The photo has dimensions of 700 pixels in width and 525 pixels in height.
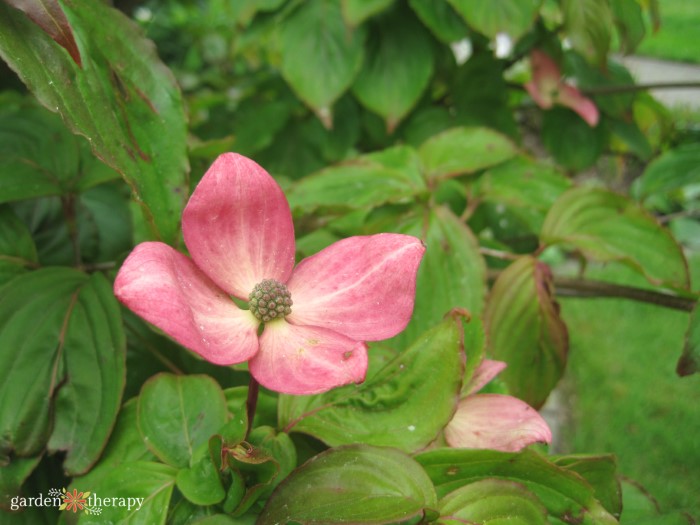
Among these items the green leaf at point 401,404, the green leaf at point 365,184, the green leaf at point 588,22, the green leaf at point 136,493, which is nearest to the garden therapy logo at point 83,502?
the green leaf at point 136,493

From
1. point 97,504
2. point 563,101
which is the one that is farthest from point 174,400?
point 563,101

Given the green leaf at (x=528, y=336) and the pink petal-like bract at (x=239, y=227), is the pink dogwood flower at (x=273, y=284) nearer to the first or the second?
the pink petal-like bract at (x=239, y=227)

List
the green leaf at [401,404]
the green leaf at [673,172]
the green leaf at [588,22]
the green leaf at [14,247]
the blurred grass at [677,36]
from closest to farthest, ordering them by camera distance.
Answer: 1. the green leaf at [401,404]
2. the green leaf at [14,247]
3. the green leaf at [588,22]
4. the green leaf at [673,172]
5. the blurred grass at [677,36]

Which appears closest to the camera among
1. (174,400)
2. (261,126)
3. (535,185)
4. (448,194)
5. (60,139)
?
(174,400)

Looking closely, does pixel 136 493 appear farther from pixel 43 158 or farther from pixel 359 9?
pixel 359 9

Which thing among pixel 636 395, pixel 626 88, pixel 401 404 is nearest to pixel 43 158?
pixel 401 404

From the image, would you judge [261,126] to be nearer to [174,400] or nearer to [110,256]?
[110,256]

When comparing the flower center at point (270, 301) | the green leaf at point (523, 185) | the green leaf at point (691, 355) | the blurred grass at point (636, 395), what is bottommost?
the blurred grass at point (636, 395)
